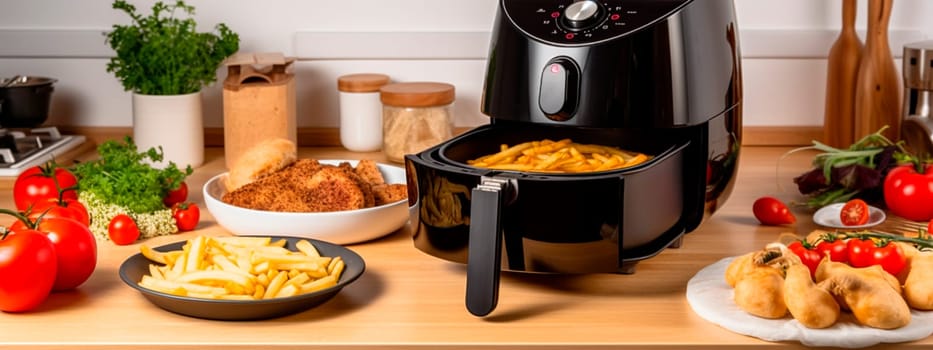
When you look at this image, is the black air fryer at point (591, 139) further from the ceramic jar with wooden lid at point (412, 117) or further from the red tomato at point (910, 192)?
the ceramic jar with wooden lid at point (412, 117)

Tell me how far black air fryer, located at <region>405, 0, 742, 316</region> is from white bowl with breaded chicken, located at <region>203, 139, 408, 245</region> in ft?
→ 0.54

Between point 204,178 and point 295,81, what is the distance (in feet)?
1.19

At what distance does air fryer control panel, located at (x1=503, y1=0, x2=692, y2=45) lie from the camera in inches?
53.1

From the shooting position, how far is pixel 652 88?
1348 mm

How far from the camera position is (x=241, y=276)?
4.01ft

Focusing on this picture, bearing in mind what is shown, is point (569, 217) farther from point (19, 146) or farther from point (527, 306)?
point (19, 146)

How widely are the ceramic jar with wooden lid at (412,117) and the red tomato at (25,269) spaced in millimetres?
864

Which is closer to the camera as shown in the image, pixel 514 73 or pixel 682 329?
pixel 682 329

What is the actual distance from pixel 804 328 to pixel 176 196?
969 mm

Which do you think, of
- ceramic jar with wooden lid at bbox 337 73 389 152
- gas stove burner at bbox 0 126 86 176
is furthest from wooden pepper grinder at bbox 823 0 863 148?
gas stove burner at bbox 0 126 86 176

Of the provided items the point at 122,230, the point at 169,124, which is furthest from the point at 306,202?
the point at 169,124

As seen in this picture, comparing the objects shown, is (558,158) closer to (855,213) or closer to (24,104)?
(855,213)

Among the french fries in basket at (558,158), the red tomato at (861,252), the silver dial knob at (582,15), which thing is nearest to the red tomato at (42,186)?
the french fries in basket at (558,158)

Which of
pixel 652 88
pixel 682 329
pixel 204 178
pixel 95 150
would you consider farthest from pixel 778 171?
pixel 95 150
